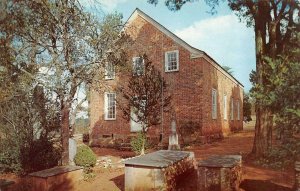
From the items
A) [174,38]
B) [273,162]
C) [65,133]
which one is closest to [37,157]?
[65,133]

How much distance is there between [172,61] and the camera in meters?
23.8

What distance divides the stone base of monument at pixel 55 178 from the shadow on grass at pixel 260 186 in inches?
253

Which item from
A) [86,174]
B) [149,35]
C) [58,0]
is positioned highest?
[149,35]

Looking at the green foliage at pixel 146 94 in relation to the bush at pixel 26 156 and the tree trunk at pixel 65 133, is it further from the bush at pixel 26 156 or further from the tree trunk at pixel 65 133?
the bush at pixel 26 156

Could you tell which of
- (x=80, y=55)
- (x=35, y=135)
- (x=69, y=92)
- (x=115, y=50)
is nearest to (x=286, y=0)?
(x=115, y=50)

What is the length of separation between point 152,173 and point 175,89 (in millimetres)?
14090

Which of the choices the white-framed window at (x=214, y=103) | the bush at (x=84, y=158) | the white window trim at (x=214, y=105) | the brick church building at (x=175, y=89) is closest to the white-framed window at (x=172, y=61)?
the brick church building at (x=175, y=89)

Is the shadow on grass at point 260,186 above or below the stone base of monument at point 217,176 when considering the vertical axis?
below

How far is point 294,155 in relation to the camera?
30.1 feet

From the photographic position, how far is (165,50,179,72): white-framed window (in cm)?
2361

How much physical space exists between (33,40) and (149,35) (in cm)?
1251

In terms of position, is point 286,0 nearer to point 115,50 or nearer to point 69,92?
point 115,50

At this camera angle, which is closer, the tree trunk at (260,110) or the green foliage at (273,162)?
the green foliage at (273,162)

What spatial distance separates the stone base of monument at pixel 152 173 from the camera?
9.57 metres
